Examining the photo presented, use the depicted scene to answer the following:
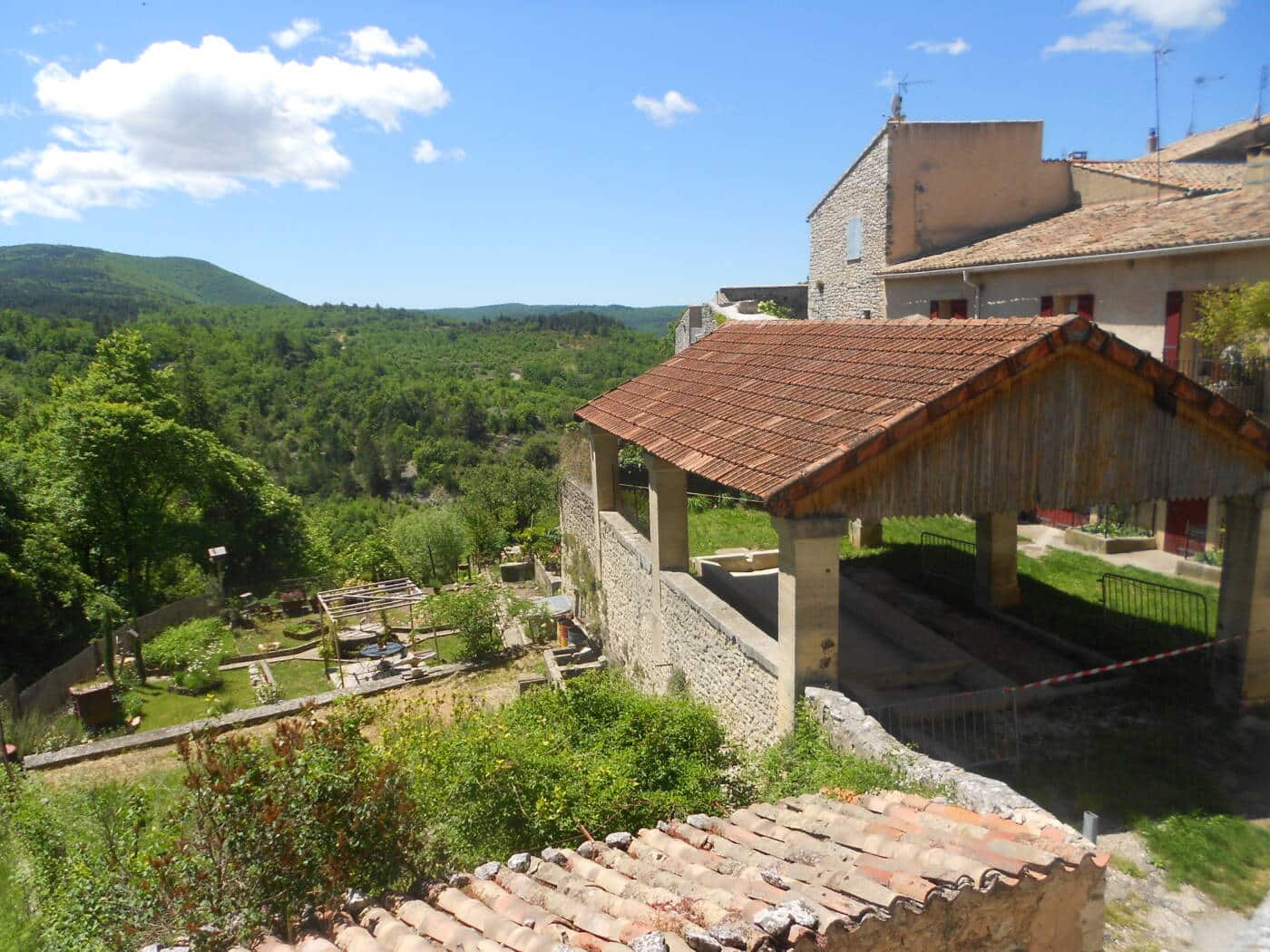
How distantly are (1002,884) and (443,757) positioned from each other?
4700 mm

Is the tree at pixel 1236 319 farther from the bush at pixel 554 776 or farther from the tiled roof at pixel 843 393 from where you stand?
the bush at pixel 554 776

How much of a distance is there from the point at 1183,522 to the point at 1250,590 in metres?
8.66

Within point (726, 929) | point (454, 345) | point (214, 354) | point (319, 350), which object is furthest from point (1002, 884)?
point (454, 345)

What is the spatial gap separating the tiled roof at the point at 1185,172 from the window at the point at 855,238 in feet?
21.1

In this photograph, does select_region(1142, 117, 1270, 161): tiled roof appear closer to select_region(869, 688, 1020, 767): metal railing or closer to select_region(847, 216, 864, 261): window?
select_region(847, 216, 864, 261): window

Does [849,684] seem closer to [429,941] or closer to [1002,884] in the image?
[1002,884]

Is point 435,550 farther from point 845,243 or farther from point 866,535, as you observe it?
point 845,243

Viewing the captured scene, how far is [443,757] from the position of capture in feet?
Result: 24.5

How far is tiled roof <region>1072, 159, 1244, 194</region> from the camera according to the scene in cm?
2099

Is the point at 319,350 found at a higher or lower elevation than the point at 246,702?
higher

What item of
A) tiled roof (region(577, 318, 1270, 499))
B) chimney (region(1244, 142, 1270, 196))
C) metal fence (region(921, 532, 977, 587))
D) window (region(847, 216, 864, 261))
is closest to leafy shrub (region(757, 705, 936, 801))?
tiled roof (region(577, 318, 1270, 499))

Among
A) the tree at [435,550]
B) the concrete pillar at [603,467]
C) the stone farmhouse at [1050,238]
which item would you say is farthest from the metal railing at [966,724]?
the tree at [435,550]

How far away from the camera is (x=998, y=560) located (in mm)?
13328

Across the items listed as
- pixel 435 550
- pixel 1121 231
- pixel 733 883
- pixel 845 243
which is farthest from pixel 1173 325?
pixel 435 550
